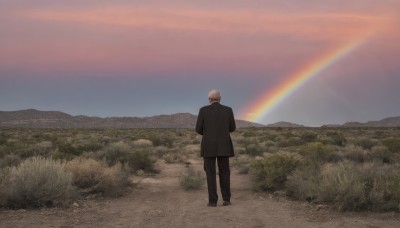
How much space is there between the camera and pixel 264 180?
41.1ft

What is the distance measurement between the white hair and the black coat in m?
0.11

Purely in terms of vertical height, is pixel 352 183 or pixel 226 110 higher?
pixel 226 110

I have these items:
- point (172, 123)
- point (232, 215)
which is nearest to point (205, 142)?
point (232, 215)

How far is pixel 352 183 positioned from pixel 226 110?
294 cm

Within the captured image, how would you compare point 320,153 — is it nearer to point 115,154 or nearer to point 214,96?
point 115,154

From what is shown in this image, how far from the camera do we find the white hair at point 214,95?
400 inches

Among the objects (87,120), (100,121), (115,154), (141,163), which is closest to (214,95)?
(141,163)

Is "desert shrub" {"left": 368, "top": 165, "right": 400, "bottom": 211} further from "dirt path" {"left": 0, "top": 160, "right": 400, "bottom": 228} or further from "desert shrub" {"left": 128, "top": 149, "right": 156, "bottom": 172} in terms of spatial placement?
"desert shrub" {"left": 128, "top": 149, "right": 156, "bottom": 172}

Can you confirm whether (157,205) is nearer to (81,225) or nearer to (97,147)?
(81,225)

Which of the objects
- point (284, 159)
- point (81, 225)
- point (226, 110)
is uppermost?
point (226, 110)

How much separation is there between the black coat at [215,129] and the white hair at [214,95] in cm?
11

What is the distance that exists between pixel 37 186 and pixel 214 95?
13.6 ft

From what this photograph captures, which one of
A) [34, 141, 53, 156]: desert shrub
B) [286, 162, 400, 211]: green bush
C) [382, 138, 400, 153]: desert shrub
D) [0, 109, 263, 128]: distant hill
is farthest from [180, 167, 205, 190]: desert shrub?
[0, 109, 263, 128]: distant hill

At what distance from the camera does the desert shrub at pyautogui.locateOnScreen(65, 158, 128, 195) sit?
1188cm
